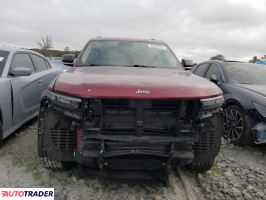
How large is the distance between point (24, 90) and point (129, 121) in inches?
108

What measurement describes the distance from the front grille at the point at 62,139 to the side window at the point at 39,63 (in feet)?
10.6

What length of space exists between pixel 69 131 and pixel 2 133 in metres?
1.66

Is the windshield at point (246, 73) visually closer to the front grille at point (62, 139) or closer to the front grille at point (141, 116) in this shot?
the front grille at point (141, 116)

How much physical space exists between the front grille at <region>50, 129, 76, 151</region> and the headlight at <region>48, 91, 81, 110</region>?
0.98ft

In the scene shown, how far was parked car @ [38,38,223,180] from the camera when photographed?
2.95m

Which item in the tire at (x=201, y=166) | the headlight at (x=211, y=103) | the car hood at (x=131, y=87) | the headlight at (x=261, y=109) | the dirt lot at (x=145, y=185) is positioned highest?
the car hood at (x=131, y=87)

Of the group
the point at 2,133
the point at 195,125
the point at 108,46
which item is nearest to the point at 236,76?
the point at 108,46

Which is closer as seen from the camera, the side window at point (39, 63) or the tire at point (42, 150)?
the tire at point (42, 150)

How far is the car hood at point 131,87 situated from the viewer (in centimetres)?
288

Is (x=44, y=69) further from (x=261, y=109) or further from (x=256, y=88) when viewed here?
(x=261, y=109)

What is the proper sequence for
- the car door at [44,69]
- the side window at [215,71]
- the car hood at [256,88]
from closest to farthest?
the car hood at [256,88]
the car door at [44,69]
the side window at [215,71]

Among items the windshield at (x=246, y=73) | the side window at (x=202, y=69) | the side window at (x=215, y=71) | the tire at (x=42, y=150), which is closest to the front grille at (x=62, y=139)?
the tire at (x=42, y=150)

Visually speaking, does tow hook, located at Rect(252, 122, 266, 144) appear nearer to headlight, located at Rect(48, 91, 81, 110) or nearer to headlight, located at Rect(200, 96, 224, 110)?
headlight, located at Rect(200, 96, 224, 110)

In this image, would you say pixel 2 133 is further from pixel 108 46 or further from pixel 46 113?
pixel 108 46
